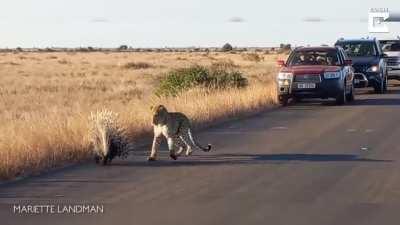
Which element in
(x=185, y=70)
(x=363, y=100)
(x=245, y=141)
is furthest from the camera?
(x=185, y=70)

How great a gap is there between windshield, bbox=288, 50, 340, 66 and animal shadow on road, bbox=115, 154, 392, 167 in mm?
12037

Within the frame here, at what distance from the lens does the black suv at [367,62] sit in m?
29.0

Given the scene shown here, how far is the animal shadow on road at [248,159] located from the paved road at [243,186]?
0.05ft

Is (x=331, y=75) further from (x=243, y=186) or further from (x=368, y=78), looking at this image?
(x=243, y=186)

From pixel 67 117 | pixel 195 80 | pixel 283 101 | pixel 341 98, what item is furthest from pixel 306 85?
pixel 67 117

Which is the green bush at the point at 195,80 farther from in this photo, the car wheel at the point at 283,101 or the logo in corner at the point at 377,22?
the logo in corner at the point at 377,22

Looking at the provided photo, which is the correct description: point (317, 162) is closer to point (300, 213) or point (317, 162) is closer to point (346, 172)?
point (346, 172)

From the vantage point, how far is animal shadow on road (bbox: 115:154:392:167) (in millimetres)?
11453

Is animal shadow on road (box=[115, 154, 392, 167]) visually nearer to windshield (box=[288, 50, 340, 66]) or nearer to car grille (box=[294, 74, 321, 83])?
car grille (box=[294, 74, 321, 83])

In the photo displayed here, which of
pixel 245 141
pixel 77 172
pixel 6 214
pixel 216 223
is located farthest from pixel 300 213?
pixel 245 141

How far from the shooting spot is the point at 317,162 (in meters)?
11.5

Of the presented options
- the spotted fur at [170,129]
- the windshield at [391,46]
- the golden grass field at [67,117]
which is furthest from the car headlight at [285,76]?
the windshield at [391,46]

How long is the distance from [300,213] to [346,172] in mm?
2858

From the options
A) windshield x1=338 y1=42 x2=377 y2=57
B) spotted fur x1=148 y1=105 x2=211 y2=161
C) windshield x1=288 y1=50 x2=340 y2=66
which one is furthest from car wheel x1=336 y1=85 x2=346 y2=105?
spotted fur x1=148 y1=105 x2=211 y2=161
